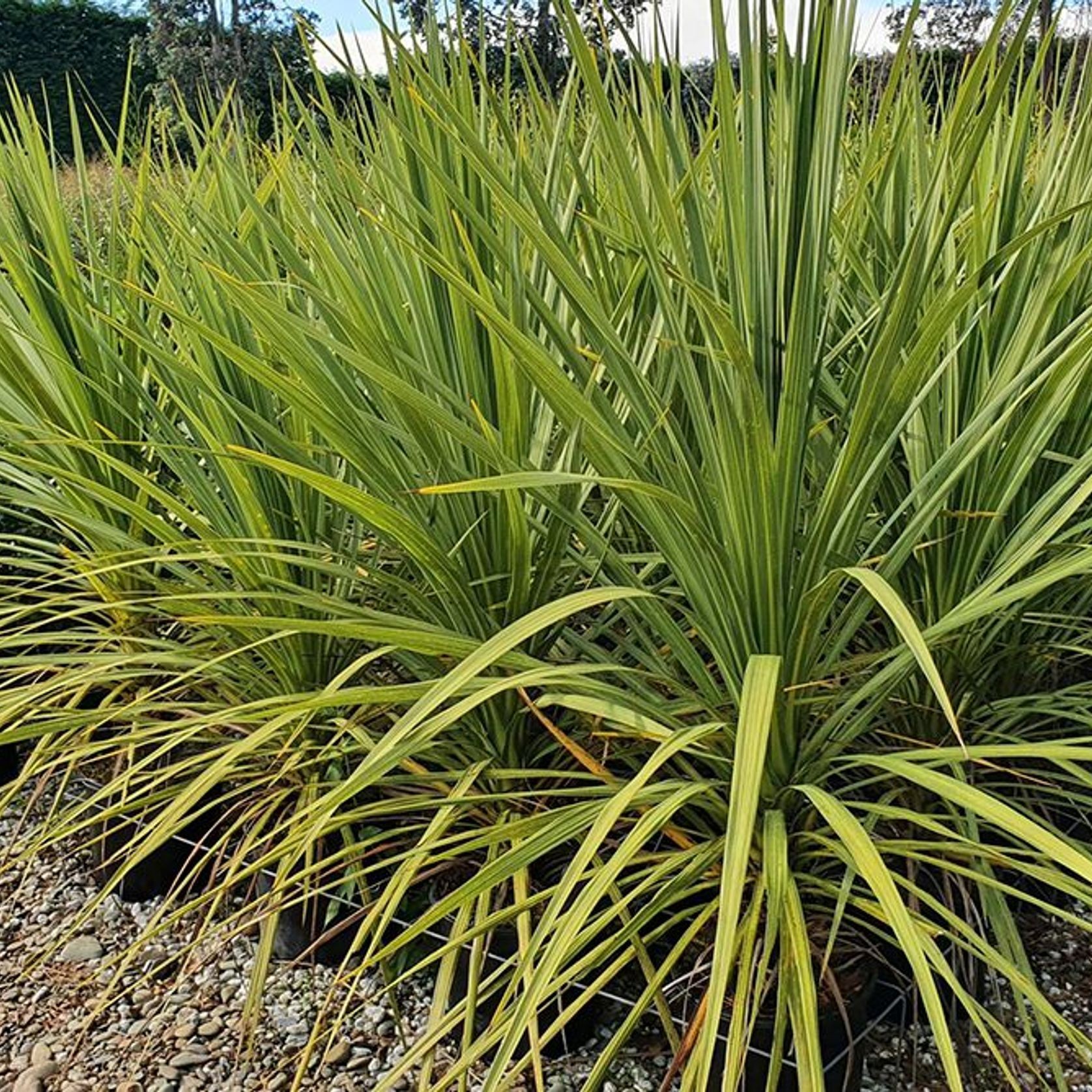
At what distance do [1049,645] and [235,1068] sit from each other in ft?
3.41

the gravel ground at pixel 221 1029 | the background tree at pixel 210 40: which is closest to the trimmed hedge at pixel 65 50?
the background tree at pixel 210 40

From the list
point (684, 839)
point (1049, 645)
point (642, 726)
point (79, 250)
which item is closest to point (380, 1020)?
point (684, 839)

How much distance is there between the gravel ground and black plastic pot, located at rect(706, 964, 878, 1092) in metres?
0.06

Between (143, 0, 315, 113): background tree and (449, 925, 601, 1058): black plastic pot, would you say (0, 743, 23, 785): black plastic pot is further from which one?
(143, 0, 315, 113): background tree

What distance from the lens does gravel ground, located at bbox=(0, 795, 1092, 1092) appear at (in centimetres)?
121

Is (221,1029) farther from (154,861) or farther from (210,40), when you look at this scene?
(210,40)

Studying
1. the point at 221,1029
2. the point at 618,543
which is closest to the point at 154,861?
the point at 221,1029

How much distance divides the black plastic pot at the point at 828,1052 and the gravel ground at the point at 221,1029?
6 centimetres

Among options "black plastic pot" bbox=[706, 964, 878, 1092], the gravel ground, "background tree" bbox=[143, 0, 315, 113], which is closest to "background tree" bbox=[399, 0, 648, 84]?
"black plastic pot" bbox=[706, 964, 878, 1092]

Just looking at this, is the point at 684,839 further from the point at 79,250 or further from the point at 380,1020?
the point at 79,250

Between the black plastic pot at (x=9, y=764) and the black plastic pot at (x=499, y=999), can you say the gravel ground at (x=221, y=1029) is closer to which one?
the black plastic pot at (x=499, y=999)

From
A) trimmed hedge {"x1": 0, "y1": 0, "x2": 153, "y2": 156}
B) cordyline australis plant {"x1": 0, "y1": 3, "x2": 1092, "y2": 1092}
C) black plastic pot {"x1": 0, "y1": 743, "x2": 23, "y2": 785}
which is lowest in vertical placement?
black plastic pot {"x1": 0, "y1": 743, "x2": 23, "y2": 785}

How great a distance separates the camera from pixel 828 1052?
3.50 ft

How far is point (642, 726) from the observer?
0.96 metres
